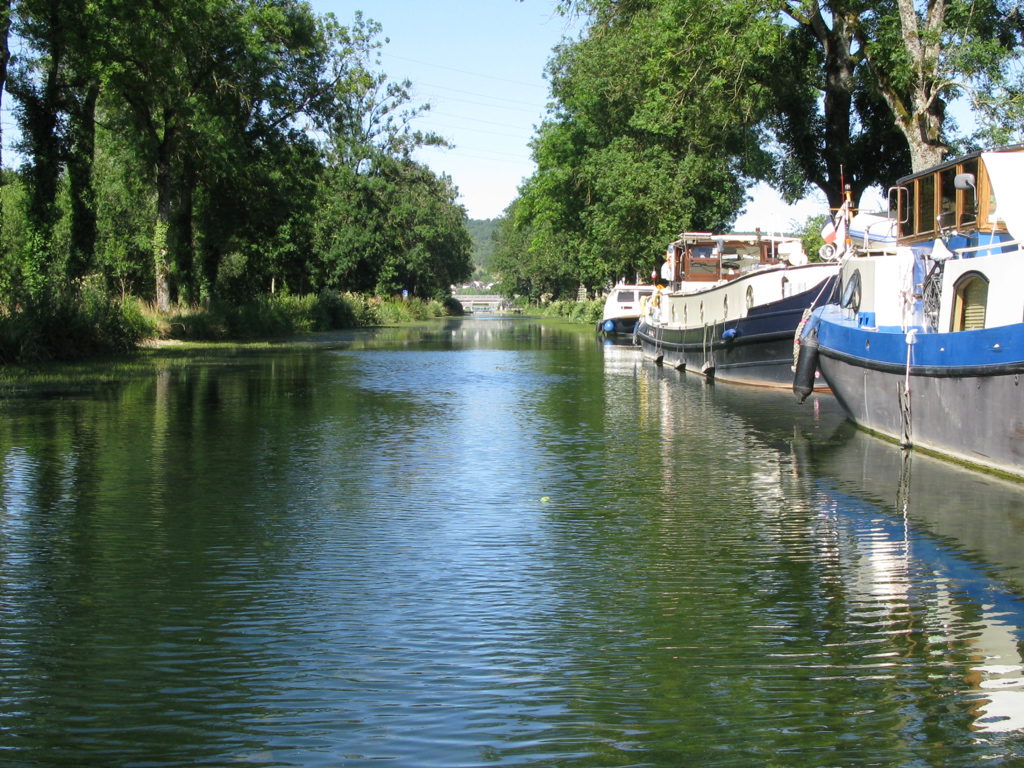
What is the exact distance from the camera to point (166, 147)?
4069 cm

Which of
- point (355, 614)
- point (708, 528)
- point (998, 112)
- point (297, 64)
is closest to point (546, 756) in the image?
point (355, 614)

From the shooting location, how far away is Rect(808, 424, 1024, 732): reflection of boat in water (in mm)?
5744

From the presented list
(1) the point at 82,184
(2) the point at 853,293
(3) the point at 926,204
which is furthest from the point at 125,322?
(3) the point at 926,204

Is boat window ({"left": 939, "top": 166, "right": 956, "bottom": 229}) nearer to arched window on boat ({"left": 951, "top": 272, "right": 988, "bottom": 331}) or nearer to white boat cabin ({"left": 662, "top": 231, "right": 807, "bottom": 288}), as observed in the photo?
arched window on boat ({"left": 951, "top": 272, "right": 988, "bottom": 331})

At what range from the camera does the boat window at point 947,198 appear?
15.1 meters

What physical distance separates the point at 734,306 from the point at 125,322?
15.7 meters

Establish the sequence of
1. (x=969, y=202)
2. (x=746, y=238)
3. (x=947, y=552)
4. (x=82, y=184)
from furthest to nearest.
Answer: (x=82, y=184), (x=746, y=238), (x=969, y=202), (x=947, y=552)

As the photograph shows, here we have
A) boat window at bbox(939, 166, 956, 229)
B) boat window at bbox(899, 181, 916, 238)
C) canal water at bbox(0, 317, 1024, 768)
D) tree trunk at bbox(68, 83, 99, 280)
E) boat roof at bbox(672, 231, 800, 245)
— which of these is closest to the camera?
canal water at bbox(0, 317, 1024, 768)

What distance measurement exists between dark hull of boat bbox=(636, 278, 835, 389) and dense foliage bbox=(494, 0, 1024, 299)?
641cm

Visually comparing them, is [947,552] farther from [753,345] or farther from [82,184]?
[82,184]

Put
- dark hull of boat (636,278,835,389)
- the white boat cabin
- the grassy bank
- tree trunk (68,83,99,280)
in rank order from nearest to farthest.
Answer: dark hull of boat (636,278,835,389) < the grassy bank < the white boat cabin < tree trunk (68,83,99,280)

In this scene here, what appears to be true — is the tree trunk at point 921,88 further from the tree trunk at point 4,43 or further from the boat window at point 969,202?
the tree trunk at point 4,43

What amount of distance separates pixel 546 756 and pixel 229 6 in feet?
→ 129

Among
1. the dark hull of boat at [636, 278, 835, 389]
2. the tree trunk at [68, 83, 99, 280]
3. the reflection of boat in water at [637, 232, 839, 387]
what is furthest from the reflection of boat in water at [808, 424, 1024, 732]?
the tree trunk at [68, 83, 99, 280]
